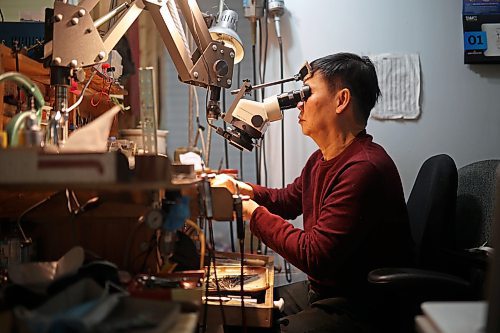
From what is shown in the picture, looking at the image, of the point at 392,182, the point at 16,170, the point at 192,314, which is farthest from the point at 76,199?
the point at 392,182

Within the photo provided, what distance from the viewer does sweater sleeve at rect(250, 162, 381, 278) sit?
5.01 ft

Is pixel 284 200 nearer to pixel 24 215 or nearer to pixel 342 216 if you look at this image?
pixel 342 216

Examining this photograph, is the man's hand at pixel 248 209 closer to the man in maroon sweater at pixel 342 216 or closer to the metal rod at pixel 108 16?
the man in maroon sweater at pixel 342 216

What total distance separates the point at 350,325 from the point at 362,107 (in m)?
0.79

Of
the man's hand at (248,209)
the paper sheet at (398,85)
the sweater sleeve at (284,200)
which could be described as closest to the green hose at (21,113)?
the man's hand at (248,209)

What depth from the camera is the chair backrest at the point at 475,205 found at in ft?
6.39

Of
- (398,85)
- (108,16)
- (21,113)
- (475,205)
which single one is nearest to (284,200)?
(475,205)

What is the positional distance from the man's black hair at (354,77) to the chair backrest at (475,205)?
584 millimetres

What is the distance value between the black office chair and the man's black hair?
35cm

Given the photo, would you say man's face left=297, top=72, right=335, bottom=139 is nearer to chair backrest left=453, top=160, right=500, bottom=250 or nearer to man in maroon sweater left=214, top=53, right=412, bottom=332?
man in maroon sweater left=214, top=53, right=412, bottom=332

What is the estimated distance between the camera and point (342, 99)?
1.79 metres

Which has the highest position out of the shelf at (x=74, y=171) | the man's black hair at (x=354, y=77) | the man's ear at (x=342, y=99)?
the man's black hair at (x=354, y=77)

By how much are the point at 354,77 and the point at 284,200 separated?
626 millimetres

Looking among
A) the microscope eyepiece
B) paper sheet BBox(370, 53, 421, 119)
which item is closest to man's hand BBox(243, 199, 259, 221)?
the microscope eyepiece
